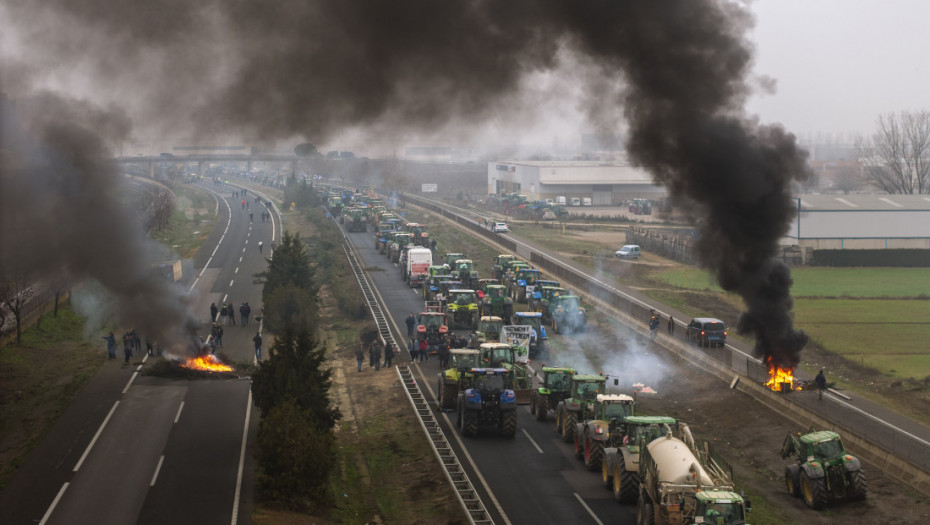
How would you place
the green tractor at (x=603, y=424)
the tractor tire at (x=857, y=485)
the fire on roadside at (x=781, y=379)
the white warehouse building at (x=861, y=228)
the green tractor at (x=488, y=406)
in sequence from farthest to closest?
the white warehouse building at (x=861, y=228) → the fire on roadside at (x=781, y=379) → the green tractor at (x=488, y=406) → the green tractor at (x=603, y=424) → the tractor tire at (x=857, y=485)

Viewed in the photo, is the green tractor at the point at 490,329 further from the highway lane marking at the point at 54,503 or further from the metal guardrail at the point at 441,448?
the highway lane marking at the point at 54,503

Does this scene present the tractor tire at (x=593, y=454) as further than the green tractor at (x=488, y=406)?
No

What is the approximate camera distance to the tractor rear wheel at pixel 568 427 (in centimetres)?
3300

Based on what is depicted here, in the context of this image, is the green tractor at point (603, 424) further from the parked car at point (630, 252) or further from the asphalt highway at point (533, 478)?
the parked car at point (630, 252)

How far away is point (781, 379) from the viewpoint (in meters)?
37.4

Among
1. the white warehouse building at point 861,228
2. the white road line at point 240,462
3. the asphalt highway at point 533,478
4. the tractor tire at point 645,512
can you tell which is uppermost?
the white warehouse building at point 861,228

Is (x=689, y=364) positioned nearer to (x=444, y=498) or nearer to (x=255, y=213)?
(x=444, y=498)

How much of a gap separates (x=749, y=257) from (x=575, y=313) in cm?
1891

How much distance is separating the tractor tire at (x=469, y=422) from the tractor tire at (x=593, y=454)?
5.07 metres

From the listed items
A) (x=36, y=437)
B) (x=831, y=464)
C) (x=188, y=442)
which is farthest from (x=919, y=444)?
(x=36, y=437)

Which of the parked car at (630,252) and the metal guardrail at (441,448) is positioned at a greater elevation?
the parked car at (630,252)

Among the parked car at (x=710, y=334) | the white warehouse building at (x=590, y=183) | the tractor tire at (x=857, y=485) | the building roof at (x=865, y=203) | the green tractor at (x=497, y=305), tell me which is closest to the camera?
the tractor tire at (x=857, y=485)

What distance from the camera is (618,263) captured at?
82875mm

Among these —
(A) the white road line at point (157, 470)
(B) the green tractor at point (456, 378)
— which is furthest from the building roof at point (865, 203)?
(A) the white road line at point (157, 470)
